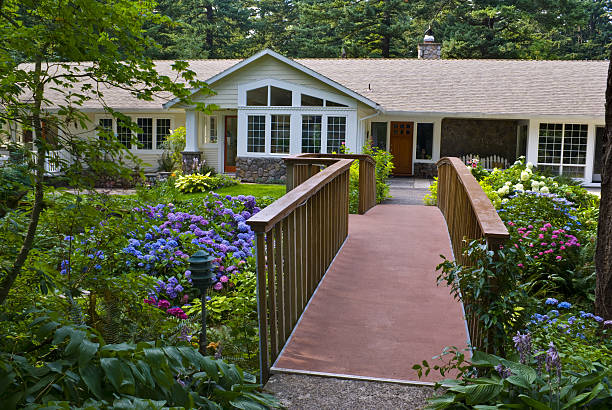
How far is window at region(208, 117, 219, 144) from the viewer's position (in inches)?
844

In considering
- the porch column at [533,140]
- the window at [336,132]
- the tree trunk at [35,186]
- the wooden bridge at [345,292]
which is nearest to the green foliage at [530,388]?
the wooden bridge at [345,292]

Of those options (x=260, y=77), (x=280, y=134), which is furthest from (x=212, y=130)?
(x=280, y=134)

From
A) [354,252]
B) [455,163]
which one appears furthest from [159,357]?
[455,163]

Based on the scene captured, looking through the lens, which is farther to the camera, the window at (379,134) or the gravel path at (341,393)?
the window at (379,134)

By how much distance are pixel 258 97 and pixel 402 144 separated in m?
5.81

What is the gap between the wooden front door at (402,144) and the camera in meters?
22.3

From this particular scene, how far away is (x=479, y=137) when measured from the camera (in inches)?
890

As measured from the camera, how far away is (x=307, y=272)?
509 centimetres

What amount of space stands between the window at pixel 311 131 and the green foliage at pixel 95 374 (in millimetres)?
16292

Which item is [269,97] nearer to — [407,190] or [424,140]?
[407,190]

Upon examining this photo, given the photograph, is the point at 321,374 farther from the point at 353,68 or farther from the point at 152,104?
the point at 353,68

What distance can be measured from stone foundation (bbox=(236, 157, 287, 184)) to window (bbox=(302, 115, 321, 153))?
0.97 m

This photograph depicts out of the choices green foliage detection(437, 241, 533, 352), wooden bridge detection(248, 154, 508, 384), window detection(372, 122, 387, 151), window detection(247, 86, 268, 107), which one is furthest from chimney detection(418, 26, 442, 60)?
green foliage detection(437, 241, 533, 352)

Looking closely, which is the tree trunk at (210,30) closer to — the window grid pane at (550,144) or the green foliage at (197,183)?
the green foliage at (197,183)
